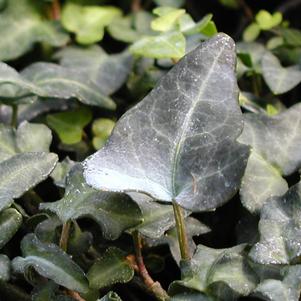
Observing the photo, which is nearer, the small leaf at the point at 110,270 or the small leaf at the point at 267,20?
the small leaf at the point at 110,270

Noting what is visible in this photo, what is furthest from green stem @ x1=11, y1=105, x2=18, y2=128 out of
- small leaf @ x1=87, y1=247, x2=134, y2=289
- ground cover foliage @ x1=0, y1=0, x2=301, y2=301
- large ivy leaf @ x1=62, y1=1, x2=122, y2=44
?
small leaf @ x1=87, y1=247, x2=134, y2=289

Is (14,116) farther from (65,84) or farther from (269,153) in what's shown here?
(269,153)

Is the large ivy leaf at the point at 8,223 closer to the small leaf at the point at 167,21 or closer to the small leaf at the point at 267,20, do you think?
the small leaf at the point at 167,21

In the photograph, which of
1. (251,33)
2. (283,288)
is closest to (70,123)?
(251,33)

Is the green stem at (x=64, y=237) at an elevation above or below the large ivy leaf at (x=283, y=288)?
below

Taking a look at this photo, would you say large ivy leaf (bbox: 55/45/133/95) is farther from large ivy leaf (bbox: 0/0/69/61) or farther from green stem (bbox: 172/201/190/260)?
green stem (bbox: 172/201/190/260)

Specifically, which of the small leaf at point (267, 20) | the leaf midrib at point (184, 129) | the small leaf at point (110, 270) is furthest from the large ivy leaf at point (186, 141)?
the small leaf at point (267, 20)
